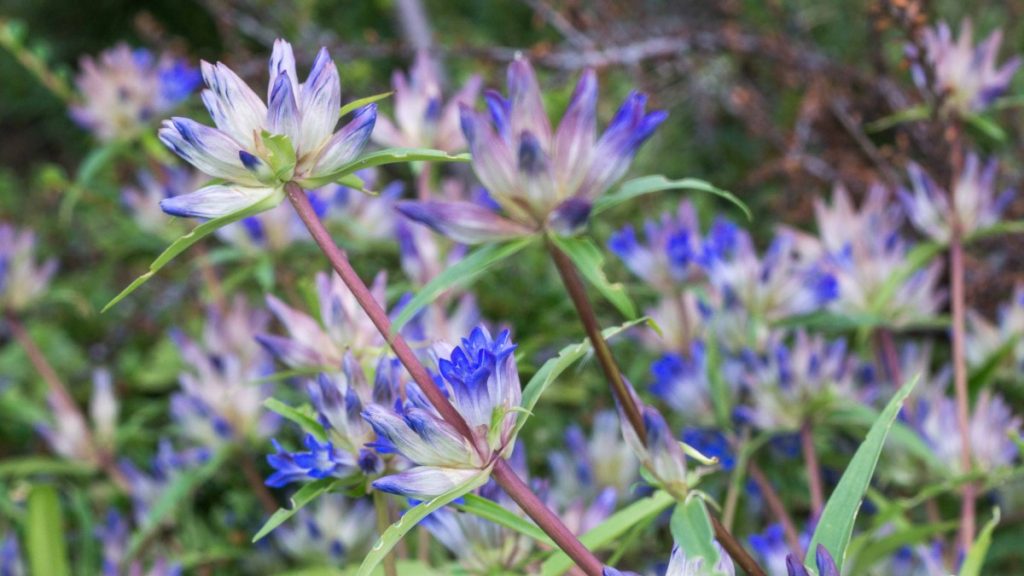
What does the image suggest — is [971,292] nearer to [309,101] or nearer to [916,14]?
[916,14]

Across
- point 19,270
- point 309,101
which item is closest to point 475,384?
point 309,101

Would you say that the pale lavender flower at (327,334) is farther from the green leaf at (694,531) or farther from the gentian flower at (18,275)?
the gentian flower at (18,275)

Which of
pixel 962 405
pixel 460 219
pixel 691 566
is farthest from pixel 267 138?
pixel 962 405

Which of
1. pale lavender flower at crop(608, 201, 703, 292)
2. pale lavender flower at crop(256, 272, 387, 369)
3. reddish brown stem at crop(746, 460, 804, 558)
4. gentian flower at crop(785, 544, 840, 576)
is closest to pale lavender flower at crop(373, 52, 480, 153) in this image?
pale lavender flower at crop(608, 201, 703, 292)

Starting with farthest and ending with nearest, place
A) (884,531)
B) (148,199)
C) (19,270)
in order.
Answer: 1. (148,199)
2. (19,270)
3. (884,531)

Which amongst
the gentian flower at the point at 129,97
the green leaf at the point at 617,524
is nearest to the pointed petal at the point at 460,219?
the green leaf at the point at 617,524
